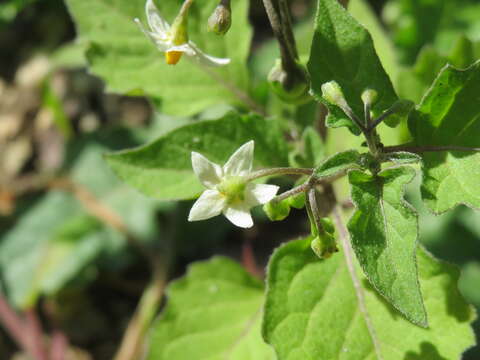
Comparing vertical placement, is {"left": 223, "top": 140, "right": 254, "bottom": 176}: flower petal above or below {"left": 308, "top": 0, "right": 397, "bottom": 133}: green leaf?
below

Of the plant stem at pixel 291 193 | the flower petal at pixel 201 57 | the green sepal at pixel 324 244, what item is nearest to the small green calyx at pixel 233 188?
the plant stem at pixel 291 193

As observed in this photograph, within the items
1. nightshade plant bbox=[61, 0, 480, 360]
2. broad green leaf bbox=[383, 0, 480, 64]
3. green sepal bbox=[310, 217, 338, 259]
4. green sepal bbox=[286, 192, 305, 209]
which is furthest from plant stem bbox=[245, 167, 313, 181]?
broad green leaf bbox=[383, 0, 480, 64]

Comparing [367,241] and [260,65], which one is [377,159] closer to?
[367,241]

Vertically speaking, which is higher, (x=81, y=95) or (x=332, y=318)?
(x=332, y=318)

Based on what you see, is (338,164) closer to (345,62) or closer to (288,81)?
(345,62)

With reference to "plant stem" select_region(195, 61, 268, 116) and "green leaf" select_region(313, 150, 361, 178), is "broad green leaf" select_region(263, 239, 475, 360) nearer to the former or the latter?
"green leaf" select_region(313, 150, 361, 178)

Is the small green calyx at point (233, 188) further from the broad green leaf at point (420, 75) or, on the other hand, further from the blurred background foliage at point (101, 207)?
the blurred background foliage at point (101, 207)

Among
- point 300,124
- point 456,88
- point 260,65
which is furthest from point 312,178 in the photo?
point 260,65
